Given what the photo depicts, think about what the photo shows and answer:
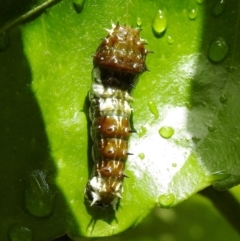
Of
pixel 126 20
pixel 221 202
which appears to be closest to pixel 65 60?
pixel 126 20

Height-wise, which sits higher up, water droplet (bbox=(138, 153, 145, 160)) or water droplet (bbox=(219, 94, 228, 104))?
water droplet (bbox=(219, 94, 228, 104))

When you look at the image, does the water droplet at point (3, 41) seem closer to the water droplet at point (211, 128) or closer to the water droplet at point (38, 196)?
the water droplet at point (38, 196)

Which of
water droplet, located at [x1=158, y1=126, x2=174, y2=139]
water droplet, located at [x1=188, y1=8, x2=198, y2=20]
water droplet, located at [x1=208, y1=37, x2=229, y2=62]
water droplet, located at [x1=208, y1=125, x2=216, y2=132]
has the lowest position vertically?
water droplet, located at [x1=158, y1=126, x2=174, y2=139]

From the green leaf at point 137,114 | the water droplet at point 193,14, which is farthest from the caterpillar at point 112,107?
the water droplet at point 193,14

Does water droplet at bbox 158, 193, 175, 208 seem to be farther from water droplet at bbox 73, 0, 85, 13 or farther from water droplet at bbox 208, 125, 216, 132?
water droplet at bbox 73, 0, 85, 13

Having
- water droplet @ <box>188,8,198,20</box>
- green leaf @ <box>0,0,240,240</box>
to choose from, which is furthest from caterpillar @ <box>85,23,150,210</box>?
water droplet @ <box>188,8,198,20</box>

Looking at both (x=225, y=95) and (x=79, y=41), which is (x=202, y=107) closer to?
(x=225, y=95)

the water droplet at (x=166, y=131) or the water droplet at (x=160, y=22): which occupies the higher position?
the water droplet at (x=160, y=22)

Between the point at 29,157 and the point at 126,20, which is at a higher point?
the point at 126,20
